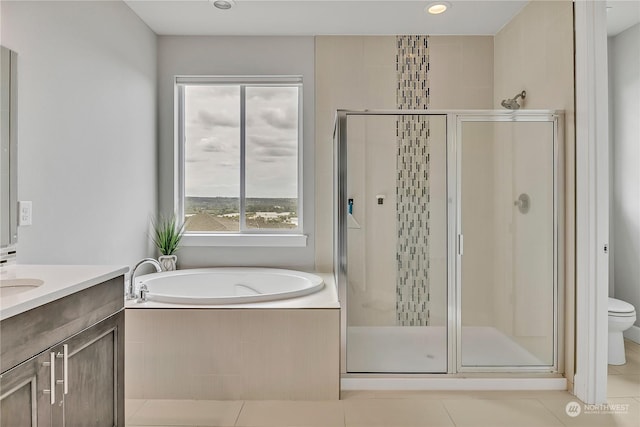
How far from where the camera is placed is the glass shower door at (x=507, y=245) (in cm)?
243

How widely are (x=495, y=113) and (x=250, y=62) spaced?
197 cm

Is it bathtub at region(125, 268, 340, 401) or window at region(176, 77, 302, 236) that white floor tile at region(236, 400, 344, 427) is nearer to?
bathtub at region(125, 268, 340, 401)

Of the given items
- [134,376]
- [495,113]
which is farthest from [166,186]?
[495,113]

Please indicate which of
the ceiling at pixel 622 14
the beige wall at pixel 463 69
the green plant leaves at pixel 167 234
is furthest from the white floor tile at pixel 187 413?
the ceiling at pixel 622 14

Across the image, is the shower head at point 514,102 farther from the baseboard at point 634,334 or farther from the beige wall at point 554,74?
the baseboard at point 634,334

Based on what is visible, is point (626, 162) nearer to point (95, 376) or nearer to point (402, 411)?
point (402, 411)

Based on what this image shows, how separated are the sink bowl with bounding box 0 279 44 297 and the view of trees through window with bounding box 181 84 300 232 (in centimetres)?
203

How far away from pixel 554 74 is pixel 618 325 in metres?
1.70

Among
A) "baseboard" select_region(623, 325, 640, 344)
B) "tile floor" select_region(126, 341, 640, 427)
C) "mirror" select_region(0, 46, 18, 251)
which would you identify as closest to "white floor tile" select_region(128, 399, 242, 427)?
"tile floor" select_region(126, 341, 640, 427)

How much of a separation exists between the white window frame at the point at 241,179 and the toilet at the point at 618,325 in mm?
2229

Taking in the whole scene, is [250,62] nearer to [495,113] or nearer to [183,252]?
[183,252]

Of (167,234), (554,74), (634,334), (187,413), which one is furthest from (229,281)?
(634,334)

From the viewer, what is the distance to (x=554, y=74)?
2.46 meters

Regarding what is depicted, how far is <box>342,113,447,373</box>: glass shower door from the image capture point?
246 cm
